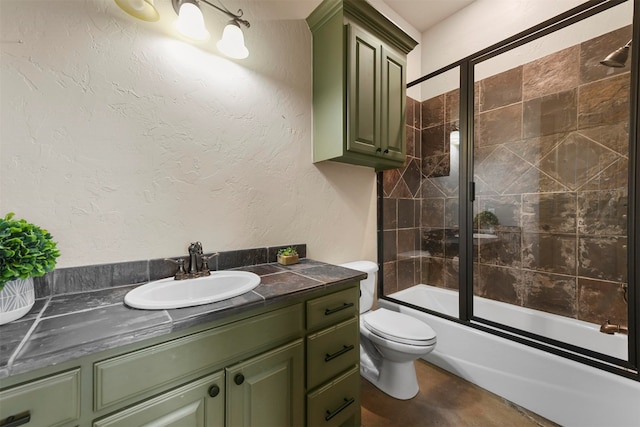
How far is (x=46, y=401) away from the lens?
22.6 inches

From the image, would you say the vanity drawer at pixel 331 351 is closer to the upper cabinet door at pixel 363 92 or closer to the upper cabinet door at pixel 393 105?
the upper cabinet door at pixel 363 92

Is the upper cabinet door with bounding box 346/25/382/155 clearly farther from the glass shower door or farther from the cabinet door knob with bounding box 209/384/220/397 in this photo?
the cabinet door knob with bounding box 209/384/220/397

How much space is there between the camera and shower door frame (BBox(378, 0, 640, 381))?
1304mm

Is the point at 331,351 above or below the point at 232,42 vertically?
below

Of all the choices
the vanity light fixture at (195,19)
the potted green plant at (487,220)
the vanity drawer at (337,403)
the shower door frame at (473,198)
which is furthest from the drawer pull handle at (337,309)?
the potted green plant at (487,220)

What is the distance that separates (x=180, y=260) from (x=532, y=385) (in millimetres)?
2080

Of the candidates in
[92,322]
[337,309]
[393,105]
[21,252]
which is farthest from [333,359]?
[393,105]

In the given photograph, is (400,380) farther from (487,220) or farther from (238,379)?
(487,220)

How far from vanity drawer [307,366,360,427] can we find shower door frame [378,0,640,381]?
1098 millimetres

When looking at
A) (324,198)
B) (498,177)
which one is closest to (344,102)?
(324,198)

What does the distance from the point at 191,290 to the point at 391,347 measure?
1144 mm

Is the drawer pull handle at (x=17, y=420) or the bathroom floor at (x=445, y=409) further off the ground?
the drawer pull handle at (x=17, y=420)

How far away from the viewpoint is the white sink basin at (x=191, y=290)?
84 cm

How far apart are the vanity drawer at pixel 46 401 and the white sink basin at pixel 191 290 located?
245 millimetres
